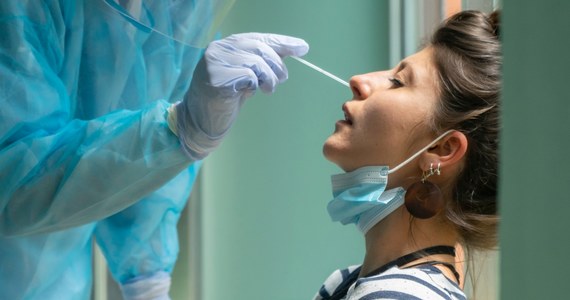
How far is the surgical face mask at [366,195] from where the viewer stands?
1389 millimetres

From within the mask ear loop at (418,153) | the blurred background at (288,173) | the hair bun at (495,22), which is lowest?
the blurred background at (288,173)

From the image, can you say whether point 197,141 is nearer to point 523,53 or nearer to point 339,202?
point 339,202

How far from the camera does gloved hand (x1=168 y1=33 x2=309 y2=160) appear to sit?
4.25ft

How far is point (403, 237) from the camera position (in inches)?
55.2

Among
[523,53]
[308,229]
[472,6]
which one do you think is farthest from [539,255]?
[308,229]

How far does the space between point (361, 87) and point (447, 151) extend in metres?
0.19

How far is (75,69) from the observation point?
4.71ft

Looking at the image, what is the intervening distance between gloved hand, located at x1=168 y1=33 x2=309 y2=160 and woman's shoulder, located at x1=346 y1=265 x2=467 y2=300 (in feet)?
1.17

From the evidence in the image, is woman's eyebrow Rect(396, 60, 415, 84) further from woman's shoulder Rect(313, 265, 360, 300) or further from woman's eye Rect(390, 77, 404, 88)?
woman's shoulder Rect(313, 265, 360, 300)

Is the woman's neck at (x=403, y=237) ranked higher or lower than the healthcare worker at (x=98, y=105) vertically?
lower

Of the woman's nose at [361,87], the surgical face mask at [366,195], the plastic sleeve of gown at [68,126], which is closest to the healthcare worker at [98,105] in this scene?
the plastic sleeve of gown at [68,126]

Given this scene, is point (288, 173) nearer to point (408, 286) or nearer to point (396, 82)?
point (396, 82)

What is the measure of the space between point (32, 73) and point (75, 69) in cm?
13

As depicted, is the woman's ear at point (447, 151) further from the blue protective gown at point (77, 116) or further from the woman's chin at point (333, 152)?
the blue protective gown at point (77, 116)
